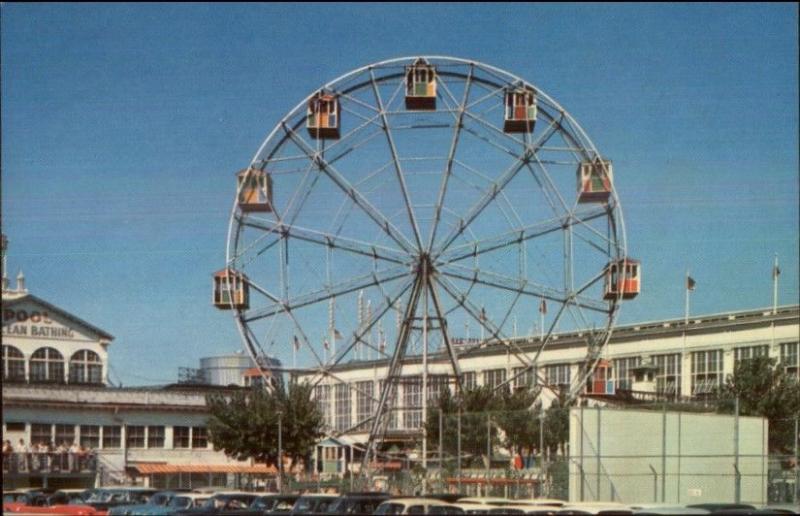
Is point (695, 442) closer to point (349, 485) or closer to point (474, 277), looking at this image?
point (349, 485)

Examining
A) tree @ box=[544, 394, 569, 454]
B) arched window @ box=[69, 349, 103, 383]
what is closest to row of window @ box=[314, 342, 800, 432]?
tree @ box=[544, 394, 569, 454]

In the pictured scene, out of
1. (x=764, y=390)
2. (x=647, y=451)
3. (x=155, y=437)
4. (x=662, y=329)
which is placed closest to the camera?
(x=647, y=451)

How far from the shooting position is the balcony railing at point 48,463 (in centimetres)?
5884

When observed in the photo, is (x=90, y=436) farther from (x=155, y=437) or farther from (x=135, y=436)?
(x=155, y=437)

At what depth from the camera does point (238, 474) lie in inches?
2672

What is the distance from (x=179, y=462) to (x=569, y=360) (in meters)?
29.3

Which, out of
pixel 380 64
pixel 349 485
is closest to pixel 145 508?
pixel 349 485

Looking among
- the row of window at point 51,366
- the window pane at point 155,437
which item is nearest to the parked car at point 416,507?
the row of window at point 51,366

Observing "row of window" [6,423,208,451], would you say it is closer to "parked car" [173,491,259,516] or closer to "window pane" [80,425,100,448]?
"window pane" [80,425,100,448]

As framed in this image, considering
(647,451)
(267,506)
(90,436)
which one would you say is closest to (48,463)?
(90,436)

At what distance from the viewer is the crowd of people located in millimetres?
58875

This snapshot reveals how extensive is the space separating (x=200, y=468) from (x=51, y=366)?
33.3 ft

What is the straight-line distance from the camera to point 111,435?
218 feet

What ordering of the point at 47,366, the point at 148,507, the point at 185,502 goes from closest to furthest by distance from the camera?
the point at 185,502
the point at 148,507
the point at 47,366
